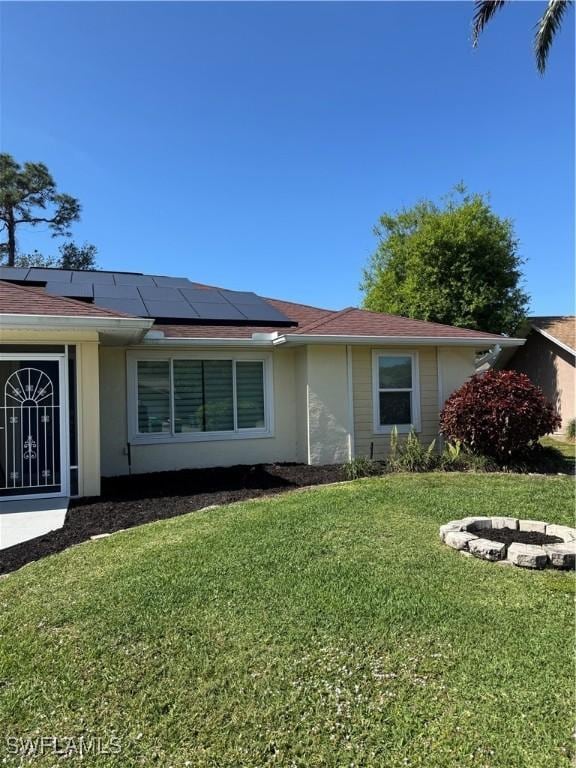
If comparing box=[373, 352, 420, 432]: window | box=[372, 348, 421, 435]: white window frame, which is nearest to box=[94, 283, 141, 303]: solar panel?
box=[372, 348, 421, 435]: white window frame

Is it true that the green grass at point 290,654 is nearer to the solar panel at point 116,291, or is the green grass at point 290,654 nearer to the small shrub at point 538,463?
the small shrub at point 538,463

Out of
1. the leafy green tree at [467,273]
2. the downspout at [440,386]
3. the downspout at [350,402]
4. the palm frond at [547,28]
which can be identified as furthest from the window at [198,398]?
the leafy green tree at [467,273]

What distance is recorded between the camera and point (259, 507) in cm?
690

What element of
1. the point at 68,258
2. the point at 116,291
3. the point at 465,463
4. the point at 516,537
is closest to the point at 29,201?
the point at 68,258

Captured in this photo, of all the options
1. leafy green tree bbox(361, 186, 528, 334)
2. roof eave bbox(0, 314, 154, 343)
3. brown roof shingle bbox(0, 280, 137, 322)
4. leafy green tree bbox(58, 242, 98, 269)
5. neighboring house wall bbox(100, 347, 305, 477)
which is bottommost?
neighboring house wall bbox(100, 347, 305, 477)

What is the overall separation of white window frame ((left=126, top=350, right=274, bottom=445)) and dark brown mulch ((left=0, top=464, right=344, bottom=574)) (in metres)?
0.73

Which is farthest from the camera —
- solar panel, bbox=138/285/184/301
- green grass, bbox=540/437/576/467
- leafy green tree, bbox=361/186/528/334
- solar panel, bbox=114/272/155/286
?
leafy green tree, bbox=361/186/528/334

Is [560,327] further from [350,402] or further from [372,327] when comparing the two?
[350,402]

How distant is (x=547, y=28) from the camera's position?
32.2 feet

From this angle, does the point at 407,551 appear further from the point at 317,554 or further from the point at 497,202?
the point at 497,202

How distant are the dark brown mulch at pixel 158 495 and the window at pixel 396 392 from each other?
1889 millimetres

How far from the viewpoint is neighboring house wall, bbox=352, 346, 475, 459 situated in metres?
10.9

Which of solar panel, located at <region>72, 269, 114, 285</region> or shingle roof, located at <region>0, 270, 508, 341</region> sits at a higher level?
solar panel, located at <region>72, 269, 114, 285</region>

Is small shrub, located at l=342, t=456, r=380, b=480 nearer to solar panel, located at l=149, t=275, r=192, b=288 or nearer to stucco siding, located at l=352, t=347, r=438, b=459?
stucco siding, located at l=352, t=347, r=438, b=459
